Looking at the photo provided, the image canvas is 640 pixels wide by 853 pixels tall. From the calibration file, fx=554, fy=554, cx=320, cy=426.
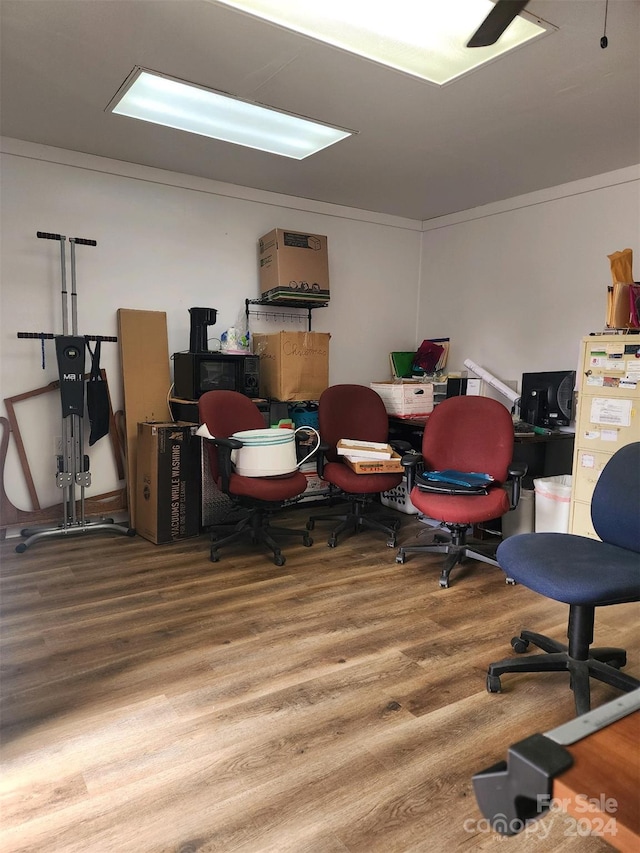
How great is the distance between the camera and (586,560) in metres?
2.03

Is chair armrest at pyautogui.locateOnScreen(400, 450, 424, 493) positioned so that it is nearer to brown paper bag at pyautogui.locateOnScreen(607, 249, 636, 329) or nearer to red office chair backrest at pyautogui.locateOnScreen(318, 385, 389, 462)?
red office chair backrest at pyautogui.locateOnScreen(318, 385, 389, 462)

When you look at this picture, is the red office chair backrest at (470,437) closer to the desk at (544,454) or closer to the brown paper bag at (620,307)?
the desk at (544,454)

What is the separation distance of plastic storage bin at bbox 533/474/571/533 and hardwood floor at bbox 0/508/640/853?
604mm

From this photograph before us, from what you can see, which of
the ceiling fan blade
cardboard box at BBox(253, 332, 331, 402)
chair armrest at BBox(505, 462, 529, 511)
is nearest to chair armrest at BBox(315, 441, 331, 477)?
cardboard box at BBox(253, 332, 331, 402)

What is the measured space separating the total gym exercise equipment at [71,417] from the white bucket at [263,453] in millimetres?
1133

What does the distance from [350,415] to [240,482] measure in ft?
3.82

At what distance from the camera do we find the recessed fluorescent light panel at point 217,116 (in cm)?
290

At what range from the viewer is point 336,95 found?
114 inches

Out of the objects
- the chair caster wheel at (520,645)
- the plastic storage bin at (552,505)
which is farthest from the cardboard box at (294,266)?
the chair caster wheel at (520,645)

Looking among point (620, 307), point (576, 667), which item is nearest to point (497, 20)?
point (620, 307)

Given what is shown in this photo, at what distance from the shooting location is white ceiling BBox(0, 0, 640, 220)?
7.59ft

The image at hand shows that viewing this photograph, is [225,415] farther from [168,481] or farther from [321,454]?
[321,454]

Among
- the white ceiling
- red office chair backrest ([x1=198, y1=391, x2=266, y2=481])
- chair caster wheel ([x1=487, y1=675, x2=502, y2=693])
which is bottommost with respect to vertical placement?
chair caster wheel ([x1=487, y1=675, x2=502, y2=693])

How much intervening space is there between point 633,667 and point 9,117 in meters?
4.34
